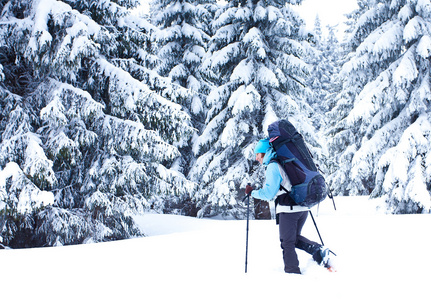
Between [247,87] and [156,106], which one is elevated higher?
[247,87]

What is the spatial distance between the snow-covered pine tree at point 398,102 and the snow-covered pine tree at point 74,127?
6.45 metres

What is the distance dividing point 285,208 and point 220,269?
1262mm

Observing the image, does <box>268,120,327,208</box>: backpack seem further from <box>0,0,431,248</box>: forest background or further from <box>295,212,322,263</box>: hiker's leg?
<box>0,0,431,248</box>: forest background

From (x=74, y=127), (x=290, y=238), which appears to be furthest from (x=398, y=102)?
(x=74, y=127)

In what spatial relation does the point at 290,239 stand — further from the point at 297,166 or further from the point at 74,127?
the point at 74,127

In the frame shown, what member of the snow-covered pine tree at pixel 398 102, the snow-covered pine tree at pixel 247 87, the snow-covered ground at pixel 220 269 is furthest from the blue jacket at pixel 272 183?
the snow-covered pine tree at pixel 398 102

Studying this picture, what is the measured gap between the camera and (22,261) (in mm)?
4902

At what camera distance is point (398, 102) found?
11.2 m

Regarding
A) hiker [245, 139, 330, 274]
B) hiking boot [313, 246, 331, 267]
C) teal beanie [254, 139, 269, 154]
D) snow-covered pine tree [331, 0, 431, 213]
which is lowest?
hiking boot [313, 246, 331, 267]

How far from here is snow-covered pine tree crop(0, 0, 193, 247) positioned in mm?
6844

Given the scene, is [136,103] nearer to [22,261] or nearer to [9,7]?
[9,7]

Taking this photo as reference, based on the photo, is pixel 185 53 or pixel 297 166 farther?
pixel 185 53

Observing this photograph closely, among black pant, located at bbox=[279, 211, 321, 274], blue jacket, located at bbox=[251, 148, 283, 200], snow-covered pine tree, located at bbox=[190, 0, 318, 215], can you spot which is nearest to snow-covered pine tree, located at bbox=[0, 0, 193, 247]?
snow-covered pine tree, located at bbox=[190, 0, 318, 215]

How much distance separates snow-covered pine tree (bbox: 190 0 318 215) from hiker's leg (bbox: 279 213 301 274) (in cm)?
733
